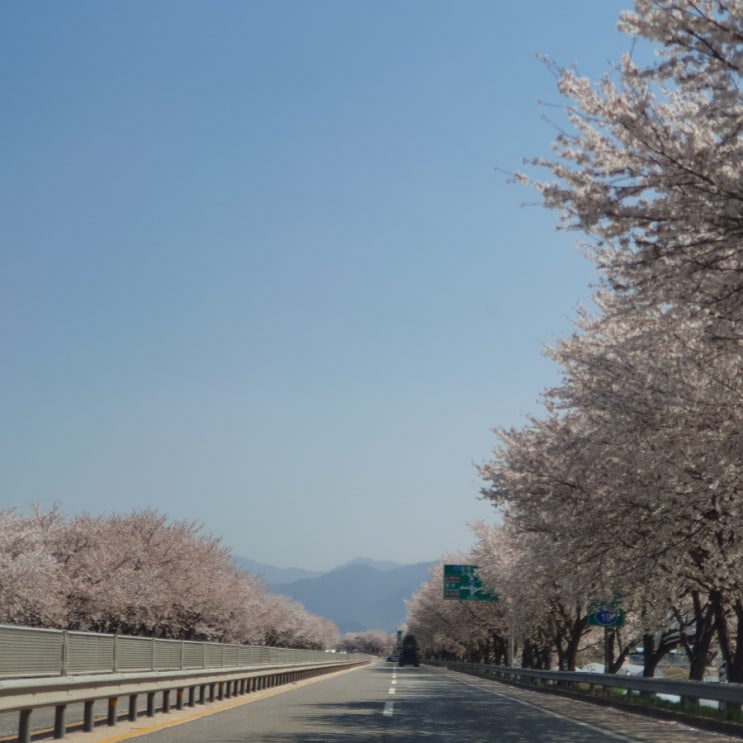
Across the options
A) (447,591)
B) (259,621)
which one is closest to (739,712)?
(447,591)

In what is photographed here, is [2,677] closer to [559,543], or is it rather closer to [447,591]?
[559,543]

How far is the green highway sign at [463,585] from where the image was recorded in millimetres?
60250

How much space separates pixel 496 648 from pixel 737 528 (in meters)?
68.6

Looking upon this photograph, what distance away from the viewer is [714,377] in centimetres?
1677

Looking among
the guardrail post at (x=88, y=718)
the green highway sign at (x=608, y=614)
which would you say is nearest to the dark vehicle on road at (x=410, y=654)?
the green highway sign at (x=608, y=614)

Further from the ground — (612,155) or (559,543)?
(612,155)

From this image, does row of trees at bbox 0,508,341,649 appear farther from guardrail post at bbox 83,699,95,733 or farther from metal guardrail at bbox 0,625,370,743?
guardrail post at bbox 83,699,95,733

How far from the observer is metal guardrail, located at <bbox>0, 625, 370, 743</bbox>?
32.6ft

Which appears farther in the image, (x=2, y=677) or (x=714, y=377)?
(x=714, y=377)

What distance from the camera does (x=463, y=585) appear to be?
60750 millimetres

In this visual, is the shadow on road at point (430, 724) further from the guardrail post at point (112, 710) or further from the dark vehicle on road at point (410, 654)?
the dark vehicle on road at point (410, 654)

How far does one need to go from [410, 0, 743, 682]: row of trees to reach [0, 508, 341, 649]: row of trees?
23.4 m

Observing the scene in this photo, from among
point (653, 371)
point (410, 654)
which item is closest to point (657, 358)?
point (653, 371)

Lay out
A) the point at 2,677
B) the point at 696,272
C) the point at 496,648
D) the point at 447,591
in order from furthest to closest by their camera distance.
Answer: the point at 496,648 < the point at 447,591 < the point at 696,272 < the point at 2,677
